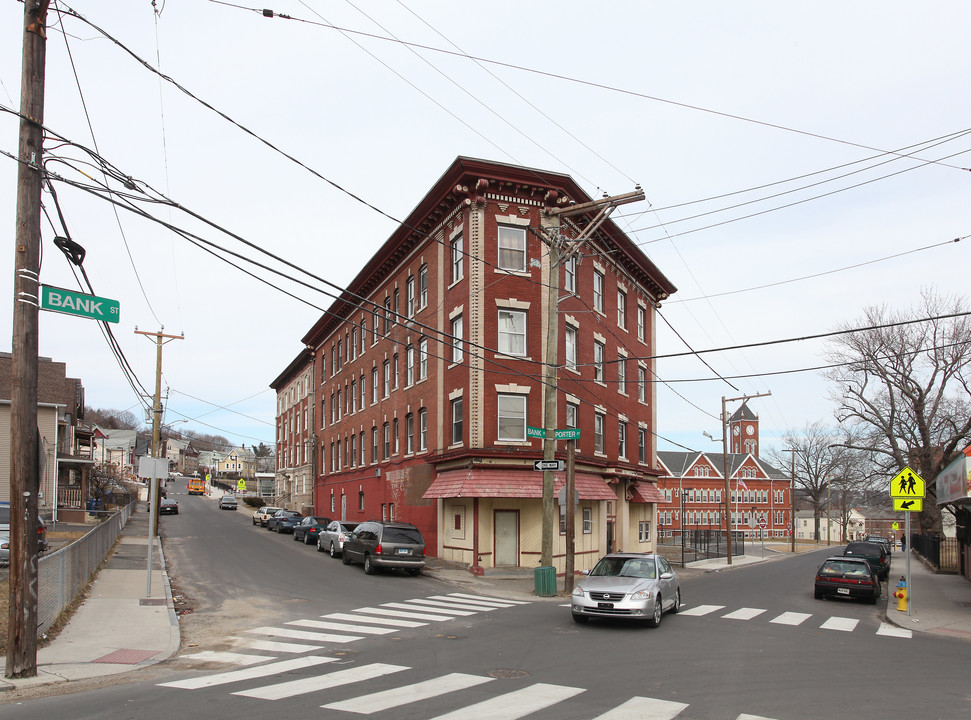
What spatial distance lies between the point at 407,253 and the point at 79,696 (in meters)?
27.5

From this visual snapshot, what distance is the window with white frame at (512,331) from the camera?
1119 inches

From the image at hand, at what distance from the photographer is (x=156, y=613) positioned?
15.4m

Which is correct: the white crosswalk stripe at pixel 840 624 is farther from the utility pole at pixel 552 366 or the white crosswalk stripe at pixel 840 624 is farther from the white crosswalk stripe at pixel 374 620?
the white crosswalk stripe at pixel 374 620

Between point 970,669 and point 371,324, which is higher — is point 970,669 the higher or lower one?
the lower one

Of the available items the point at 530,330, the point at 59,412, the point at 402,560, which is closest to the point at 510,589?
the point at 402,560

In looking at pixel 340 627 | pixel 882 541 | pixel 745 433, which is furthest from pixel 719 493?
pixel 340 627

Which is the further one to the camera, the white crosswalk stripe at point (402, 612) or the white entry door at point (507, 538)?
the white entry door at point (507, 538)

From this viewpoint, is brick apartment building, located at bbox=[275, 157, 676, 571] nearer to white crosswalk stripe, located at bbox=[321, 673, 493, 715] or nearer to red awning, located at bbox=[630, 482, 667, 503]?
red awning, located at bbox=[630, 482, 667, 503]

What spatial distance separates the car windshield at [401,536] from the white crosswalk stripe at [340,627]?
9839 millimetres

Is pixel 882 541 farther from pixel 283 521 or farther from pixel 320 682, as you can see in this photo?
pixel 320 682

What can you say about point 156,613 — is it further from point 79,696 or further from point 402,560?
point 402,560

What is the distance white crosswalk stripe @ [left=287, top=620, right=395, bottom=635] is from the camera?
14055mm

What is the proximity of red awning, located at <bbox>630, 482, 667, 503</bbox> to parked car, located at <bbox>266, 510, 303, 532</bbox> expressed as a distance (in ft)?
65.8

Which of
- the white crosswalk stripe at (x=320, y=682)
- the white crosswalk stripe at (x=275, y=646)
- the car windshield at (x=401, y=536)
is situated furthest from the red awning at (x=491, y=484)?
the white crosswalk stripe at (x=320, y=682)
